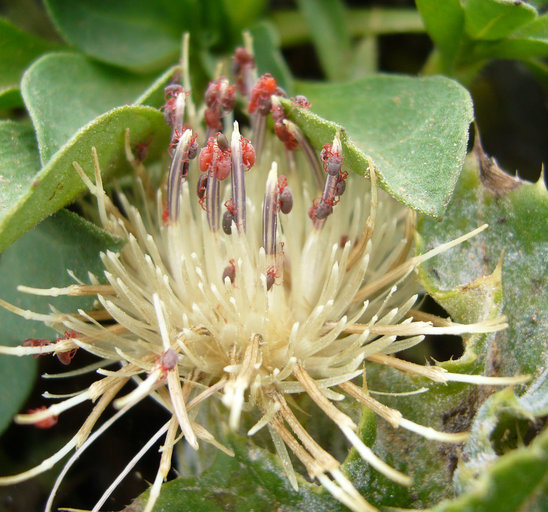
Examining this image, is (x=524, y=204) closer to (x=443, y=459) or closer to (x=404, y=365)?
(x=404, y=365)

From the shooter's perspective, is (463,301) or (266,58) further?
(266,58)

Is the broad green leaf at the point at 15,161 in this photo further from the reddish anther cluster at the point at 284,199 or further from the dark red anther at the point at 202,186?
the reddish anther cluster at the point at 284,199

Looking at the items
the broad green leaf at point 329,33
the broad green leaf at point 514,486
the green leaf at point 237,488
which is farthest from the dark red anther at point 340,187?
the broad green leaf at point 329,33

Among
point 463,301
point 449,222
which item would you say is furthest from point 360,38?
point 463,301

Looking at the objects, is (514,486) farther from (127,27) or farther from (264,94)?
(127,27)

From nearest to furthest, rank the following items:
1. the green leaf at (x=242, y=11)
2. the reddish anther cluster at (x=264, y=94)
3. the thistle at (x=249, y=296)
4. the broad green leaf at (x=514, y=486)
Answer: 1. the broad green leaf at (x=514, y=486)
2. the thistle at (x=249, y=296)
3. the reddish anther cluster at (x=264, y=94)
4. the green leaf at (x=242, y=11)

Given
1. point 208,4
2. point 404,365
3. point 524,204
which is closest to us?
point 404,365

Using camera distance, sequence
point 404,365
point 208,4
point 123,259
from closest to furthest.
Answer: point 404,365
point 123,259
point 208,4
